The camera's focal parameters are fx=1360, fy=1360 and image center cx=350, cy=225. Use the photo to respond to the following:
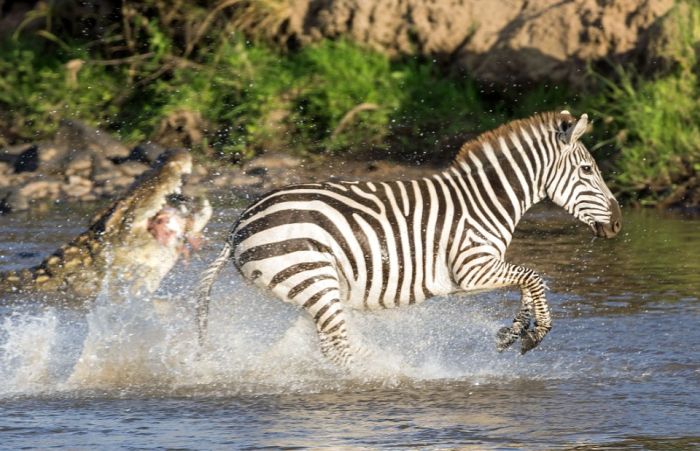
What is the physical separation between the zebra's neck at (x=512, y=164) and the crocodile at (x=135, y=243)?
2.10m

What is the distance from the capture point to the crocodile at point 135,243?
909 centimetres

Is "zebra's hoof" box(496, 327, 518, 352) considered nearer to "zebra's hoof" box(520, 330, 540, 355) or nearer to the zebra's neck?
"zebra's hoof" box(520, 330, 540, 355)

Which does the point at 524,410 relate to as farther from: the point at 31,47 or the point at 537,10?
the point at 31,47

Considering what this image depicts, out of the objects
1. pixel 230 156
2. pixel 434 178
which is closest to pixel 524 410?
pixel 434 178

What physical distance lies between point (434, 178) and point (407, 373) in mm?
1127

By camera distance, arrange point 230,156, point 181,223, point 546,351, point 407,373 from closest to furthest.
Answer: point 407,373 < point 546,351 < point 181,223 < point 230,156

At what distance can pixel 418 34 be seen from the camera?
15328mm

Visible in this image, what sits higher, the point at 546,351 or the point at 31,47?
the point at 31,47

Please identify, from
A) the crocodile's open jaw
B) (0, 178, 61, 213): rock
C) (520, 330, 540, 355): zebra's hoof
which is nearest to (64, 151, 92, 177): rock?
(0, 178, 61, 213): rock

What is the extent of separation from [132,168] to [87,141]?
751 mm

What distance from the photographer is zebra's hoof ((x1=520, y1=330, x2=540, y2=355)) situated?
24.7 feet

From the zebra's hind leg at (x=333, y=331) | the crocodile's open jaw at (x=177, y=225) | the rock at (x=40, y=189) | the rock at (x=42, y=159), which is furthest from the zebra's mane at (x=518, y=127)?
the rock at (x=42, y=159)

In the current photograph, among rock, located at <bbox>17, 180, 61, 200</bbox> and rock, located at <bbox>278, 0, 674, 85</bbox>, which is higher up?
rock, located at <bbox>278, 0, 674, 85</bbox>

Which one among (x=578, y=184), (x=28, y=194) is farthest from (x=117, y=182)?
(x=578, y=184)
